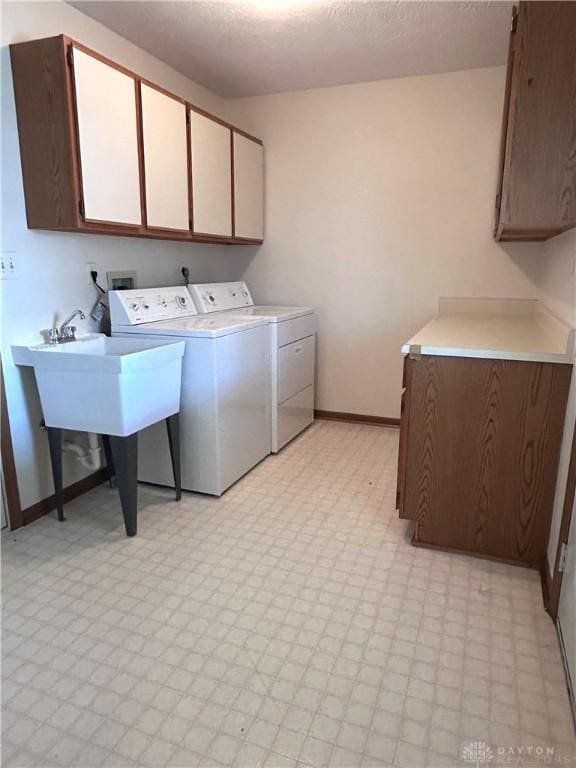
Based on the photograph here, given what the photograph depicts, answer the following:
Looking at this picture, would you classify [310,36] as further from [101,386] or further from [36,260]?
[101,386]

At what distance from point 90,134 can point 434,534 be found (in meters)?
Answer: 2.19

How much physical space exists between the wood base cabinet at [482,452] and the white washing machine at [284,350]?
1096 mm

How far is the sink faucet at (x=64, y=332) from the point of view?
7.42 ft

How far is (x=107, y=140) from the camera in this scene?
85.1 inches

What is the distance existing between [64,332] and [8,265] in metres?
0.37

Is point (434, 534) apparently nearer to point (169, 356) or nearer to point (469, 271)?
point (169, 356)

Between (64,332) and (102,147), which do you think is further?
(64,332)

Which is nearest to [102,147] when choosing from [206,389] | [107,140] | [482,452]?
[107,140]

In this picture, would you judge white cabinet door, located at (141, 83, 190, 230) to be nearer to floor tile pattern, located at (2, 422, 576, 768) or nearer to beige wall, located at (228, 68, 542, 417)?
beige wall, located at (228, 68, 542, 417)

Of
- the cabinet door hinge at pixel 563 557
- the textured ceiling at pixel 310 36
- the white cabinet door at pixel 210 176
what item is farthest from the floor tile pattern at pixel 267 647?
the textured ceiling at pixel 310 36

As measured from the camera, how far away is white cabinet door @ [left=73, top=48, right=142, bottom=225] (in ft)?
6.67

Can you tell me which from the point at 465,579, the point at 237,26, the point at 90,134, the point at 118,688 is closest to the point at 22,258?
the point at 90,134

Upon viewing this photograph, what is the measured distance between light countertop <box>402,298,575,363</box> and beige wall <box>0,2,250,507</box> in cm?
159

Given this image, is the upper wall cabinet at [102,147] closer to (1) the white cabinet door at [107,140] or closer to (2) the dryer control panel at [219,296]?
(1) the white cabinet door at [107,140]
